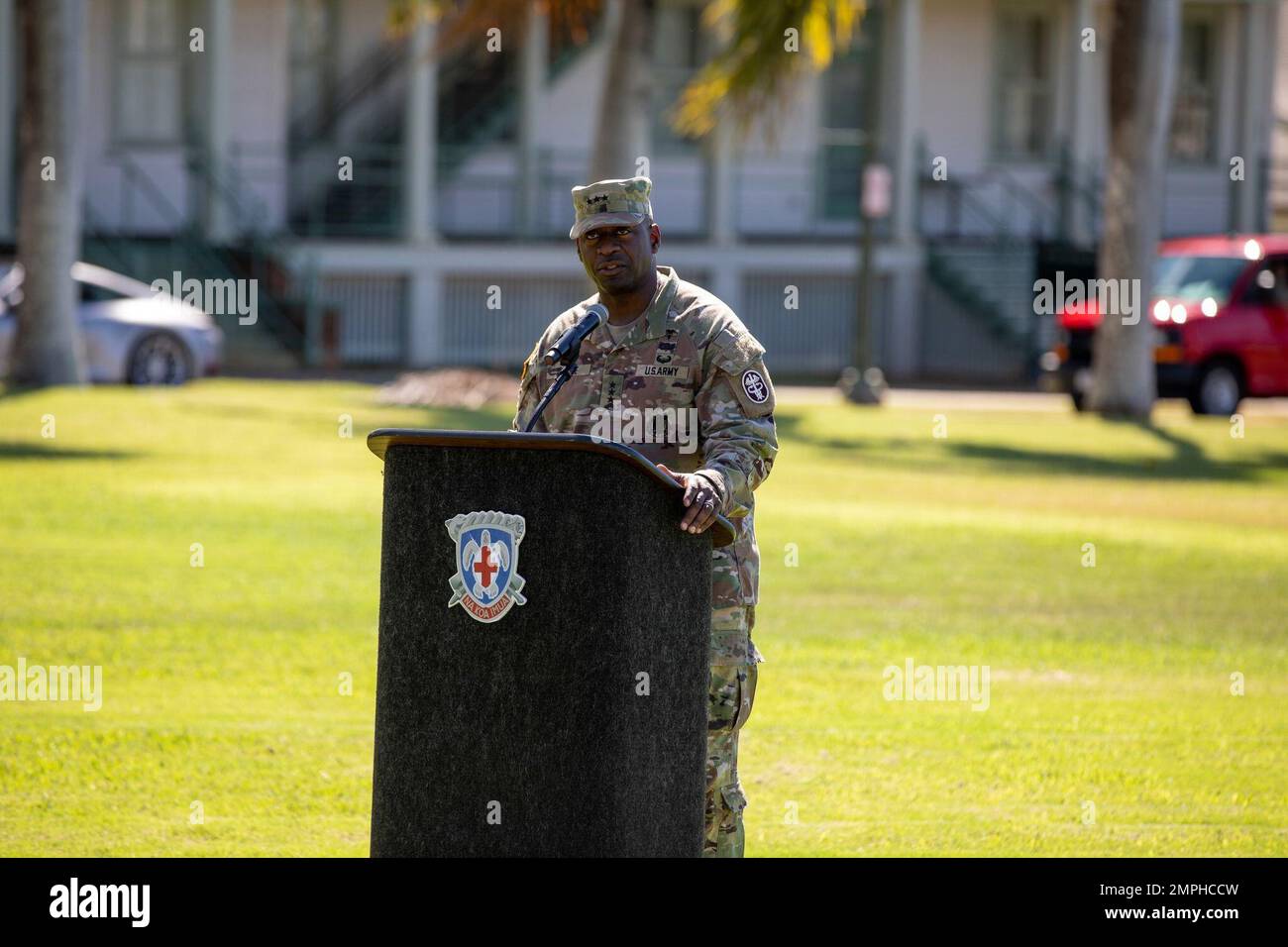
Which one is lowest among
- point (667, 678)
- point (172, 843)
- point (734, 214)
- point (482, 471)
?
point (172, 843)

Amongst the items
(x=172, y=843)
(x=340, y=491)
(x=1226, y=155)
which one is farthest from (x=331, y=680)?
(x=1226, y=155)

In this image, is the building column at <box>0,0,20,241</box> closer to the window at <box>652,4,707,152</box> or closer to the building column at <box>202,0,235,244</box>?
the building column at <box>202,0,235,244</box>

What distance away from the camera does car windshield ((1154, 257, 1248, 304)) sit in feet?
85.7

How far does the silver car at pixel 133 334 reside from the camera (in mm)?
24312

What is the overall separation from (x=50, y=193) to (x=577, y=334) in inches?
741

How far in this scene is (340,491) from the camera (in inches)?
625

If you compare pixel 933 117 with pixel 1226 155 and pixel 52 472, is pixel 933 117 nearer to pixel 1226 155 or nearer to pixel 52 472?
pixel 1226 155

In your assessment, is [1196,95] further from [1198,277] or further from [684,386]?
[684,386]

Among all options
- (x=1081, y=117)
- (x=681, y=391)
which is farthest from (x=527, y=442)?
(x=1081, y=117)

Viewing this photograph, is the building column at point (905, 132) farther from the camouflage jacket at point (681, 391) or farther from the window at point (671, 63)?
the camouflage jacket at point (681, 391)

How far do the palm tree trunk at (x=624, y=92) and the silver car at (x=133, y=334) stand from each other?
4987 millimetres

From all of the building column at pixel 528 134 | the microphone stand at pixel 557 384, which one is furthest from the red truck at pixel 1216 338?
the microphone stand at pixel 557 384

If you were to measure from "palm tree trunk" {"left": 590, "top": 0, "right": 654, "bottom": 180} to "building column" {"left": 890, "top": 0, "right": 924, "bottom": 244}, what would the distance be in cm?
1025
